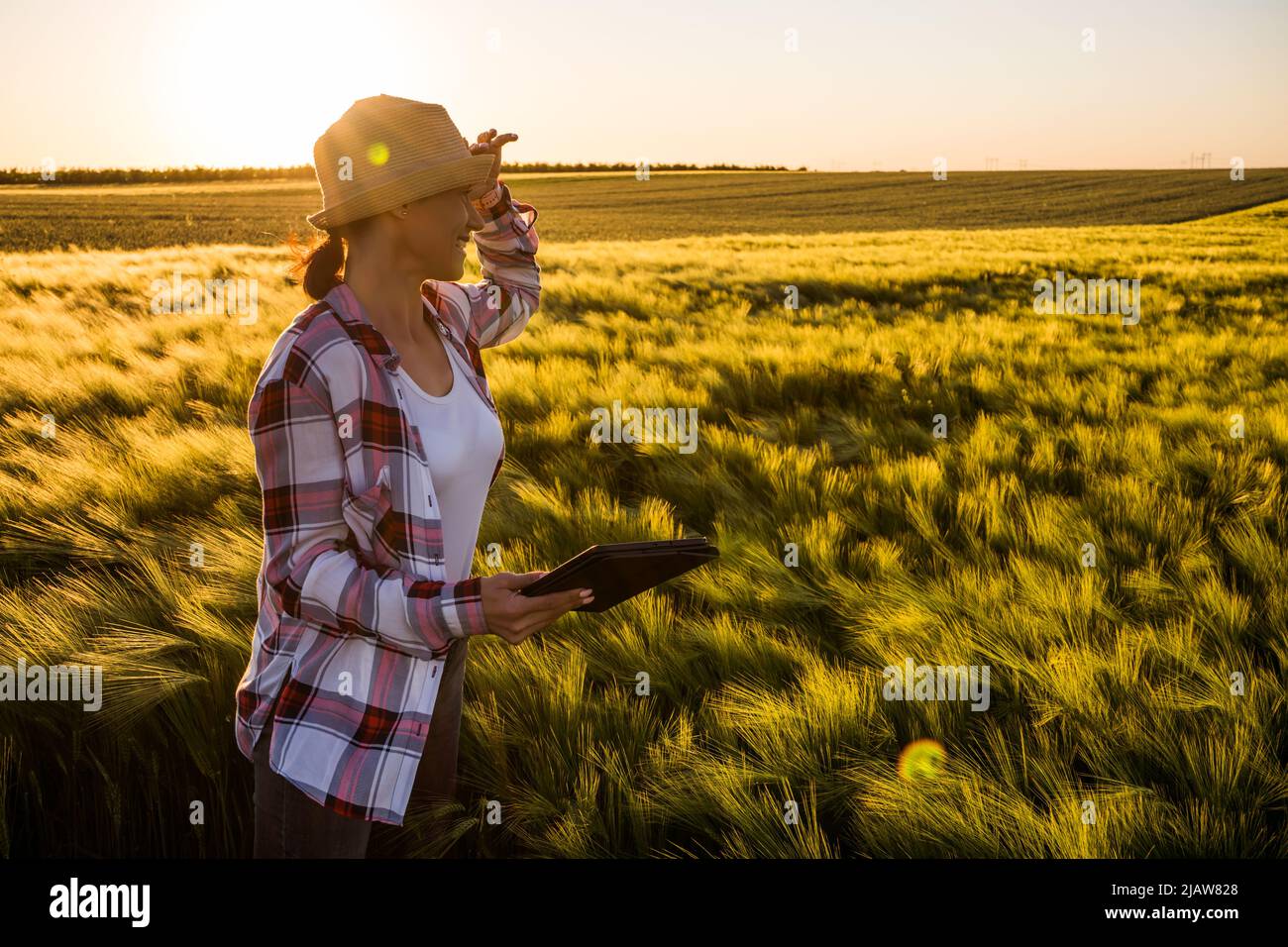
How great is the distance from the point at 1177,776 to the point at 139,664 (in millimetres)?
2379

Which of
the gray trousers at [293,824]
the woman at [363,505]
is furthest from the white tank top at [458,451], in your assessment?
the gray trousers at [293,824]

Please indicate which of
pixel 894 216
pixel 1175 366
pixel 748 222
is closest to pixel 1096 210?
pixel 894 216

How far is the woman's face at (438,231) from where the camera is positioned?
62.1 inches

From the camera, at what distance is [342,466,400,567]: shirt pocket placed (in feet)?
4.81

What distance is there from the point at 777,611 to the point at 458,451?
125 centimetres

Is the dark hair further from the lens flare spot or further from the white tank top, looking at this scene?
the lens flare spot

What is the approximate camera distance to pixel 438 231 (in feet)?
5.22

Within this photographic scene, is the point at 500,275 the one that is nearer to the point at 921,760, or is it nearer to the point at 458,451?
the point at 458,451

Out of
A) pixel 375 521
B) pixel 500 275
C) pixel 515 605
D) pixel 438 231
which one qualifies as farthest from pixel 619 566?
pixel 500 275

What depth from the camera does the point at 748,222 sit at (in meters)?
40.6

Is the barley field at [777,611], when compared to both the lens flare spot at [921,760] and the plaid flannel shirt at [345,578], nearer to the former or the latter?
the lens flare spot at [921,760]

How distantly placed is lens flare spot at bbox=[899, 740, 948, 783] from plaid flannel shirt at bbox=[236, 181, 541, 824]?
103 centimetres

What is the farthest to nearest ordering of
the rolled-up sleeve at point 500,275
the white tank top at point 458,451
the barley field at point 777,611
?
1. the rolled-up sleeve at point 500,275
2. the barley field at point 777,611
3. the white tank top at point 458,451

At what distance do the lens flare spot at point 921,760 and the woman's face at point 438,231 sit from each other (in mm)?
1400
